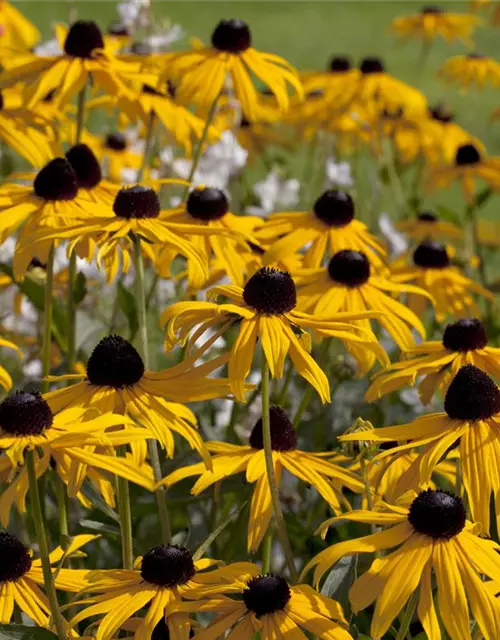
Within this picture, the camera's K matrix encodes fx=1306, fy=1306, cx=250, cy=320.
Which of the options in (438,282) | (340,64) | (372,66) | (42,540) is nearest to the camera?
(42,540)

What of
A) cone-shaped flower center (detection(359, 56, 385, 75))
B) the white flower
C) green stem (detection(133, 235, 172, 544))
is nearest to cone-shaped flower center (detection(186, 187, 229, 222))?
green stem (detection(133, 235, 172, 544))

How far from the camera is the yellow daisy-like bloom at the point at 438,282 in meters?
2.36

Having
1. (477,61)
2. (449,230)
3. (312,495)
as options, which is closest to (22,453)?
(312,495)

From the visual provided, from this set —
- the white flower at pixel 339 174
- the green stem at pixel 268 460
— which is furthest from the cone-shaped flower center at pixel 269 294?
the white flower at pixel 339 174

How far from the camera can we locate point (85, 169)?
2.11m

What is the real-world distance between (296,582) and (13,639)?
1.07ft

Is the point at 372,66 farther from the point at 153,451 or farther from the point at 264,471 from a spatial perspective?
the point at 153,451

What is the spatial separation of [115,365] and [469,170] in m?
1.82

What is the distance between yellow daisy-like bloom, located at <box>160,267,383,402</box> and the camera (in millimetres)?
1468

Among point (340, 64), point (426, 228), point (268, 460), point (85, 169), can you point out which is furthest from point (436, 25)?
point (268, 460)

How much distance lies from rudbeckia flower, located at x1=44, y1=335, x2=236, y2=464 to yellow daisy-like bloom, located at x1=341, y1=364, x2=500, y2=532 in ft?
0.67

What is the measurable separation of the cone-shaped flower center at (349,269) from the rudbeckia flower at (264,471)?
10.9 inches

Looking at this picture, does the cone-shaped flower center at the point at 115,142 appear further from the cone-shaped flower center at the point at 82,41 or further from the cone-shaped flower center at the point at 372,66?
the cone-shaped flower center at the point at 82,41

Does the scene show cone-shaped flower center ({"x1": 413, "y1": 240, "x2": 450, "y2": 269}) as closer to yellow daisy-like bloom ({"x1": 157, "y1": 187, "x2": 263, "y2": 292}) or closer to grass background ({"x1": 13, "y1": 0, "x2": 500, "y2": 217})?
yellow daisy-like bloom ({"x1": 157, "y1": 187, "x2": 263, "y2": 292})
